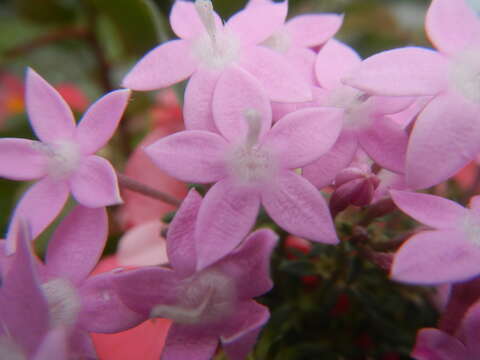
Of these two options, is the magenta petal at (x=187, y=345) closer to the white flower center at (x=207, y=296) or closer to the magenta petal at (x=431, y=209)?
the white flower center at (x=207, y=296)

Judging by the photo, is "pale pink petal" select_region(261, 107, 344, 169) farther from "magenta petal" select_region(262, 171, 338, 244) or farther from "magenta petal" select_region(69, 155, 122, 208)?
"magenta petal" select_region(69, 155, 122, 208)

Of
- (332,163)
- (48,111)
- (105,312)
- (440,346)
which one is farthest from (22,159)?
(440,346)

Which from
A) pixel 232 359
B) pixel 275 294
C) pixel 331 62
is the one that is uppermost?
pixel 331 62

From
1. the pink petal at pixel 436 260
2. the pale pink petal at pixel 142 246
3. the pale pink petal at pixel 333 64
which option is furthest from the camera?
the pale pink petal at pixel 142 246

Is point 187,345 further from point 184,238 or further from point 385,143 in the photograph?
point 385,143

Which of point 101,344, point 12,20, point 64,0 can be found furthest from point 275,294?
point 12,20

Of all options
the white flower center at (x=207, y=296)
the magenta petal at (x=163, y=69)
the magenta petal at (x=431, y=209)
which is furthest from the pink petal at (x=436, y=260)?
the magenta petal at (x=163, y=69)

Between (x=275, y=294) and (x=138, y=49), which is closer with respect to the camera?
(x=275, y=294)

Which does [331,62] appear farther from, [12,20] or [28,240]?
[12,20]
